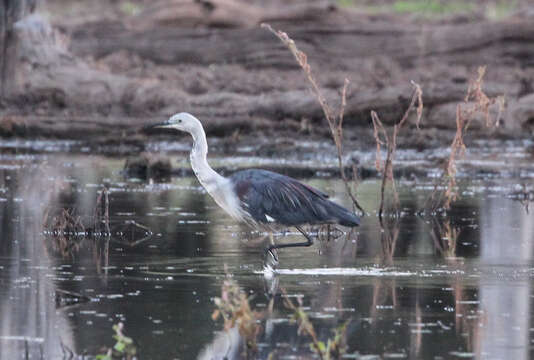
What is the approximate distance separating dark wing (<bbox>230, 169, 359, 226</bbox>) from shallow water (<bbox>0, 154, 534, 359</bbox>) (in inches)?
15.8

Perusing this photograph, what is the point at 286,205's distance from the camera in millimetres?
10312

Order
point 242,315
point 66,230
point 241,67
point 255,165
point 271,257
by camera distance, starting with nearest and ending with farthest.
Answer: point 242,315, point 271,257, point 66,230, point 255,165, point 241,67

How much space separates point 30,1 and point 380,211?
11.9 metres

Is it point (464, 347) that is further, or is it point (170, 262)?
point (170, 262)

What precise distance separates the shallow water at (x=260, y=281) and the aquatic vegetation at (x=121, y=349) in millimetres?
124

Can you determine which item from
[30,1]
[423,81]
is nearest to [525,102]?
[423,81]

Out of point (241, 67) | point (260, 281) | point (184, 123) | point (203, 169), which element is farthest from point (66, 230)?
point (241, 67)

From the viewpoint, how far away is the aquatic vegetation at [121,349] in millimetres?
6979

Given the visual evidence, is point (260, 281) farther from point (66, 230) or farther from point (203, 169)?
point (66, 230)

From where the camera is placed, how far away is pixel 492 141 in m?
21.6

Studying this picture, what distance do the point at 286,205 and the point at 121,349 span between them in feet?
11.4

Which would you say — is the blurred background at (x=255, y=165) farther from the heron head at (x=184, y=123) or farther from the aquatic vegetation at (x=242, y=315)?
the heron head at (x=184, y=123)

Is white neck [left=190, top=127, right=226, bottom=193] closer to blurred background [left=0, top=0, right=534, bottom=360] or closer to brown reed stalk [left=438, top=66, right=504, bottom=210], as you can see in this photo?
blurred background [left=0, top=0, right=534, bottom=360]

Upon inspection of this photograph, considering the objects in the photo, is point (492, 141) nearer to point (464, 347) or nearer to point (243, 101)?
point (243, 101)
